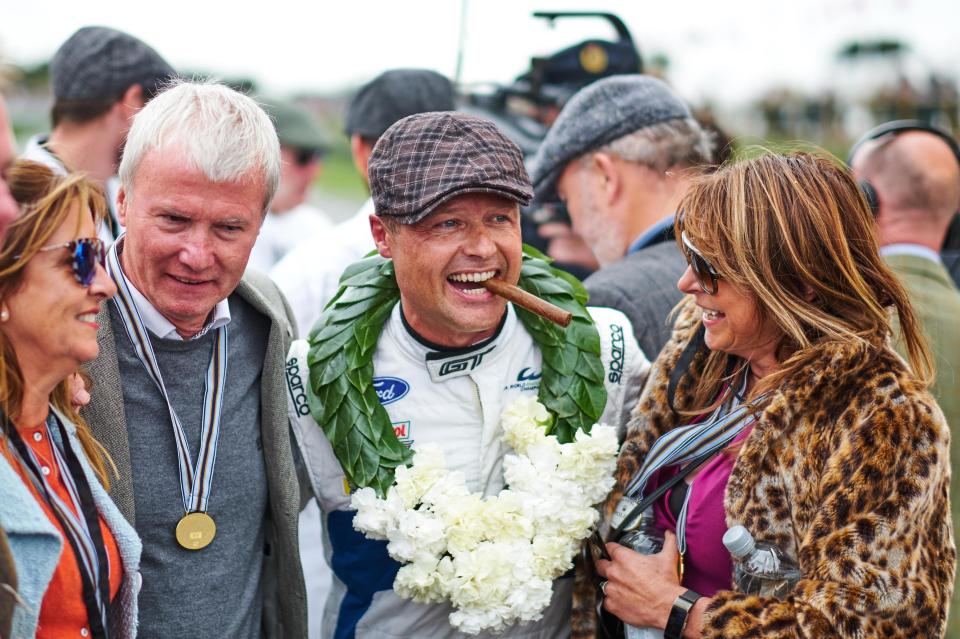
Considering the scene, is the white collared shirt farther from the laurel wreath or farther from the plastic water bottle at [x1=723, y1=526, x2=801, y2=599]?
the plastic water bottle at [x1=723, y1=526, x2=801, y2=599]

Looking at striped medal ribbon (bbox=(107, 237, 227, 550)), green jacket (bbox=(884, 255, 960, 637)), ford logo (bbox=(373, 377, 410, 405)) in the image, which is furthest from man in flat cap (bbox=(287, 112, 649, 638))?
green jacket (bbox=(884, 255, 960, 637))

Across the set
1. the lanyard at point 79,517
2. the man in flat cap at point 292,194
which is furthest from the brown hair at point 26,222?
the man in flat cap at point 292,194

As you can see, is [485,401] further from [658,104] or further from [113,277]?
[658,104]

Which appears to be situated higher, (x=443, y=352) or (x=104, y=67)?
(x=104, y=67)

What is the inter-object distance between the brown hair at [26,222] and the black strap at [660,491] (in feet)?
5.66

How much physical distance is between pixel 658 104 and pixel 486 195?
1.60 m

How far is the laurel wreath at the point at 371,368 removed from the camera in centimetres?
289

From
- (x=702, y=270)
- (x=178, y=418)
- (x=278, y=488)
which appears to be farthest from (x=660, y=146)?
(x=178, y=418)

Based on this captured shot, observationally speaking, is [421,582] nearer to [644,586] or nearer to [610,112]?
[644,586]

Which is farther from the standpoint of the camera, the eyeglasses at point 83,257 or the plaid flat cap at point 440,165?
the plaid flat cap at point 440,165

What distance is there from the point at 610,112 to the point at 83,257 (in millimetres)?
2543

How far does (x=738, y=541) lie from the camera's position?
2.41m

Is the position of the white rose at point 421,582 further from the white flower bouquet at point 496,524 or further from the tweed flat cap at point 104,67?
the tweed flat cap at point 104,67

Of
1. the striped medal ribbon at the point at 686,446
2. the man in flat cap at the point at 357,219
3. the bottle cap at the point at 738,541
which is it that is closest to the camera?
the bottle cap at the point at 738,541
